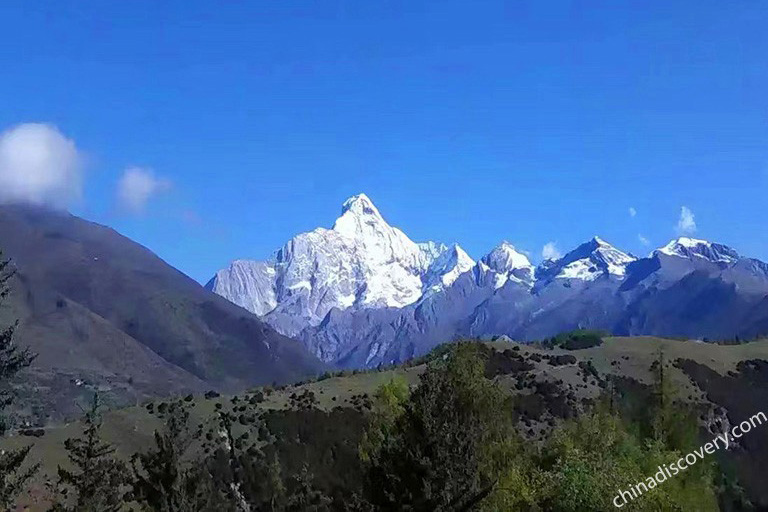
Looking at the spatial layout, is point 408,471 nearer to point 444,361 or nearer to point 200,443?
point 444,361

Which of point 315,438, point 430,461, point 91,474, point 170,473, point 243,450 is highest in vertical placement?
point 315,438

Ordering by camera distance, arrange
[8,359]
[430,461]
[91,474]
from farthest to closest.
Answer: [91,474]
[8,359]
[430,461]

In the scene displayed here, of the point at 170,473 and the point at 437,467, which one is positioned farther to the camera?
the point at 170,473

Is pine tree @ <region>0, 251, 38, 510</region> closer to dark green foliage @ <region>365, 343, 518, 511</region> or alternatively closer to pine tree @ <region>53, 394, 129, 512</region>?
pine tree @ <region>53, 394, 129, 512</region>

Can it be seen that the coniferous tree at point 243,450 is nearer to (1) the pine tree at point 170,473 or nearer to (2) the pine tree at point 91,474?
(2) the pine tree at point 91,474

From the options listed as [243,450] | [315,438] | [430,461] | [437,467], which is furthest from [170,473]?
[315,438]

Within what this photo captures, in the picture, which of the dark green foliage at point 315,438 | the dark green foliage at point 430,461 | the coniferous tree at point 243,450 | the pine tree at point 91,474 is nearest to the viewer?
the dark green foliage at point 430,461

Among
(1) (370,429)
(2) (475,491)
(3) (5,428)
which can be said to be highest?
(1) (370,429)

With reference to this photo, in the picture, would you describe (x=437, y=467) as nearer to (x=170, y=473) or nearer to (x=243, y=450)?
(x=170, y=473)

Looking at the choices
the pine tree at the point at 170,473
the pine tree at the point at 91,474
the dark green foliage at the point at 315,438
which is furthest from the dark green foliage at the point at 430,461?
the dark green foliage at the point at 315,438

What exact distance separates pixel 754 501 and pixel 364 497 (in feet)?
330

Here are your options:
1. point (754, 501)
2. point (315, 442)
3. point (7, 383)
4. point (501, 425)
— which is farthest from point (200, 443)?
point (7, 383)

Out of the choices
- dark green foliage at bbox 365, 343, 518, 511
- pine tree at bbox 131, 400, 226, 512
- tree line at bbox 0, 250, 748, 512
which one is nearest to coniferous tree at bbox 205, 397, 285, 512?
tree line at bbox 0, 250, 748, 512

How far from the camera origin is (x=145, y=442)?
166375mm
